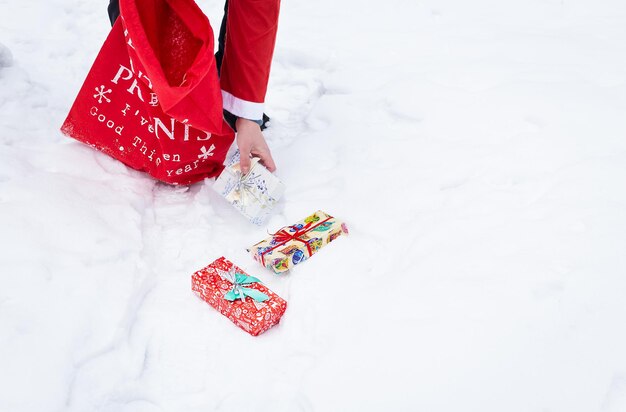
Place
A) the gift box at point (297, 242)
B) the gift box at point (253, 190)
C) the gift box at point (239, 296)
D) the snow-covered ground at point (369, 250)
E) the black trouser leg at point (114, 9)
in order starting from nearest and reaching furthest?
1. the snow-covered ground at point (369, 250)
2. the gift box at point (239, 296)
3. the gift box at point (297, 242)
4. the gift box at point (253, 190)
5. the black trouser leg at point (114, 9)

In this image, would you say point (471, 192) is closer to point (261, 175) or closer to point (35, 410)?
point (261, 175)

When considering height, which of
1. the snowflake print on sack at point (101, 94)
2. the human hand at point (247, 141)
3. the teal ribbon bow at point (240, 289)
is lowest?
the teal ribbon bow at point (240, 289)

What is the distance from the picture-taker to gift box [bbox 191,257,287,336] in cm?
126

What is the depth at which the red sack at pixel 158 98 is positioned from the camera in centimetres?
140

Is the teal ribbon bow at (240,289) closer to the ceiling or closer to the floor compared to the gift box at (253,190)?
closer to the floor

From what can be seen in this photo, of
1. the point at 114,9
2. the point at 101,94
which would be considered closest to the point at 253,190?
the point at 101,94

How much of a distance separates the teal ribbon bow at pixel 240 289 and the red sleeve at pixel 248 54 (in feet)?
1.36

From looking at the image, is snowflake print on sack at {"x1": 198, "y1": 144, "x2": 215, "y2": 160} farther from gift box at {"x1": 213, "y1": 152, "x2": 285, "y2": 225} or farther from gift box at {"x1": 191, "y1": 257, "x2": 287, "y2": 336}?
gift box at {"x1": 191, "y1": 257, "x2": 287, "y2": 336}

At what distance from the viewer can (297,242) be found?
4.66 ft

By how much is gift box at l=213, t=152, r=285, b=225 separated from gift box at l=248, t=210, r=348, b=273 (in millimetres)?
85

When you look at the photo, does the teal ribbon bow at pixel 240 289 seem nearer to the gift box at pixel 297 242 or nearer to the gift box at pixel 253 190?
the gift box at pixel 297 242

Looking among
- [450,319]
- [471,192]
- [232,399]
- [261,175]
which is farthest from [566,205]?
[232,399]

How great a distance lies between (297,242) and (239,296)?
0.20 m

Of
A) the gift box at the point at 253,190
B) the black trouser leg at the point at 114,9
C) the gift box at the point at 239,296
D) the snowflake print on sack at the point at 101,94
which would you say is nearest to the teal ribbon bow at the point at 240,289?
the gift box at the point at 239,296
